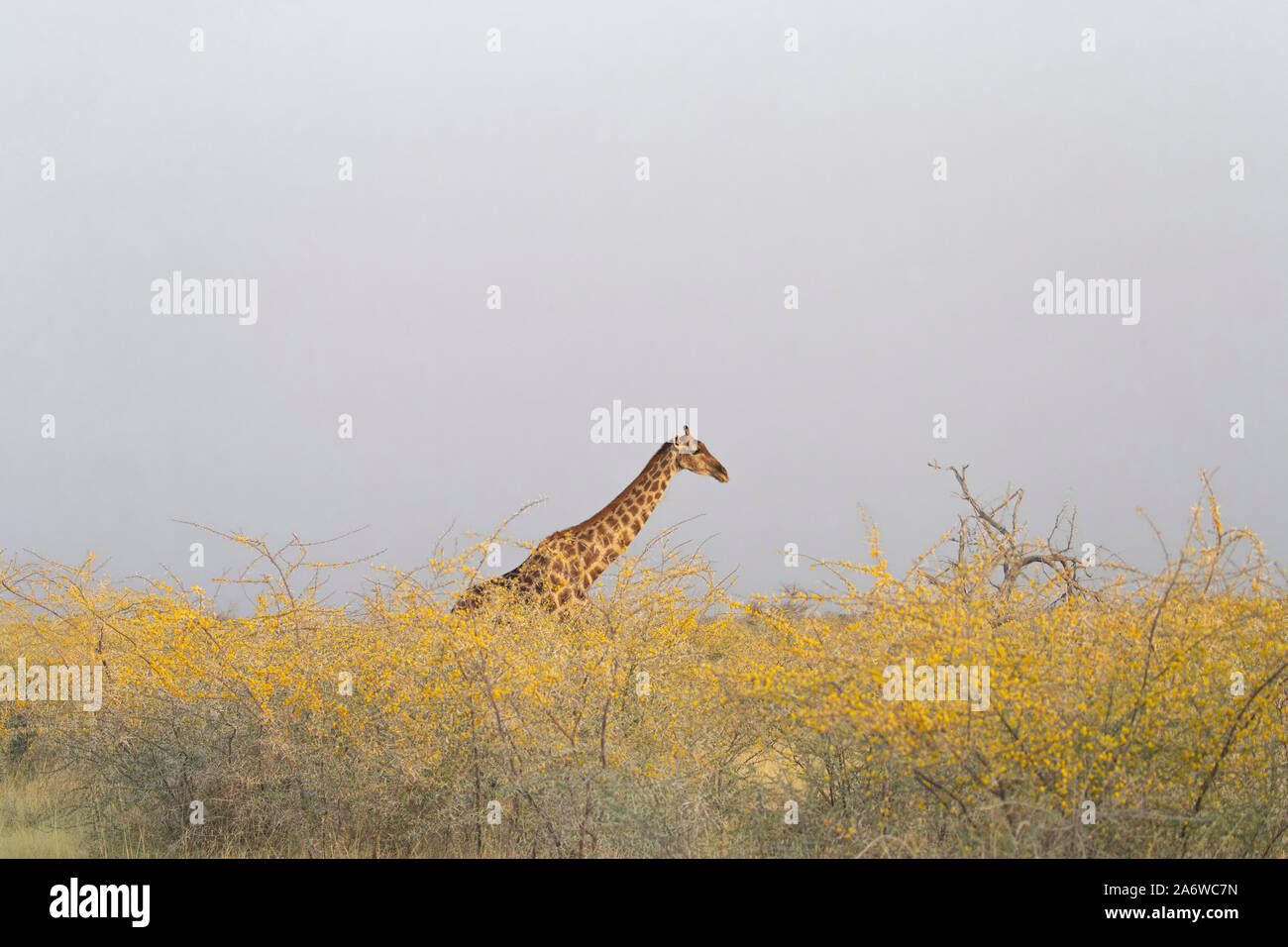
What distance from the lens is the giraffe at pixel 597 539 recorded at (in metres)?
11.2

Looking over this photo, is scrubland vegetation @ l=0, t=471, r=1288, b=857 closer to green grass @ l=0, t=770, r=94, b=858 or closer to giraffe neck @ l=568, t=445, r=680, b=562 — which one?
green grass @ l=0, t=770, r=94, b=858

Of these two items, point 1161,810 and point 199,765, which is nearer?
point 1161,810

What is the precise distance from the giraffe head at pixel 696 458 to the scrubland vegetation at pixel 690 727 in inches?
242

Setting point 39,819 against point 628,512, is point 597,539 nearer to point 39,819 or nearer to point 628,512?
point 628,512

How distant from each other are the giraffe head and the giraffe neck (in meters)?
0.12

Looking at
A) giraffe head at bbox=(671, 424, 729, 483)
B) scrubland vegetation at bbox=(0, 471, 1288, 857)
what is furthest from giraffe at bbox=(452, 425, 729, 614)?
scrubland vegetation at bbox=(0, 471, 1288, 857)

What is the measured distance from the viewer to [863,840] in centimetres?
560

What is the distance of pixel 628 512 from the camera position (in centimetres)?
Answer: 1353

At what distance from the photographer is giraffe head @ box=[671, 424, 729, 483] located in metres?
14.2

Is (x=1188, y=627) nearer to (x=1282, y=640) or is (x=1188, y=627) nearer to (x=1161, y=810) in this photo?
(x=1282, y=640)

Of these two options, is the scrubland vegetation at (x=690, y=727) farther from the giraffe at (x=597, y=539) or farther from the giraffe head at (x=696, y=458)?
the giraffe head at (x=696, y=458)
